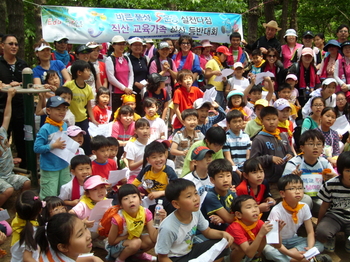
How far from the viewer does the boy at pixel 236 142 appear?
5070mm

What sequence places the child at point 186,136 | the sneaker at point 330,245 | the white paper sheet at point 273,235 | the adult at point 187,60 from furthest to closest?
the adult at point 187,60
the child at point 186,136
the sneaker at point 330,245
the white paper sheet at point 273,235

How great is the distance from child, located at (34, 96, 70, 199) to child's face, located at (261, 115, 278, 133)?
2591 millimetres

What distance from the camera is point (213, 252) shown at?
10.3 feet

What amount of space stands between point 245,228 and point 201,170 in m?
0.86

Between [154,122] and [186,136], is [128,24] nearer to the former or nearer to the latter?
[154,122]

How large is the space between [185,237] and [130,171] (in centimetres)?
189

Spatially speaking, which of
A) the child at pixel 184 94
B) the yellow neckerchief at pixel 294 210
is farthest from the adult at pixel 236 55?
the yellow neckerchief at pixel 294 210

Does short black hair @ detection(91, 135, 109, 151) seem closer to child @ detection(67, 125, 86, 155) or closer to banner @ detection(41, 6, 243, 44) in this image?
child @ detection(67, 125, 86, 155)

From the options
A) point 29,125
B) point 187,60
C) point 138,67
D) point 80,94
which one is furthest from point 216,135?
point 187,60

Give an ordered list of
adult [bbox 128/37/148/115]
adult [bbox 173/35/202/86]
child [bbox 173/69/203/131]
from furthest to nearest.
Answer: adult [bbox 173/35/202/86], adult [bbox 128/37/148/115], child [bbox 173/69/203/131]

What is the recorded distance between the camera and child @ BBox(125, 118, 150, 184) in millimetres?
4949

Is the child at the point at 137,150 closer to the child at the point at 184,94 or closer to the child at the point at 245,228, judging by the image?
the child at the point at 184,94

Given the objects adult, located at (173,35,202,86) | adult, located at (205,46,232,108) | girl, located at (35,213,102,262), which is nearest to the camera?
girl, located at (35,213,102,262)

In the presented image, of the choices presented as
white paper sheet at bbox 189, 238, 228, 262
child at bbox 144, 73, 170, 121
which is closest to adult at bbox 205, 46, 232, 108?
child at bbox 144, 73, 170, 121
